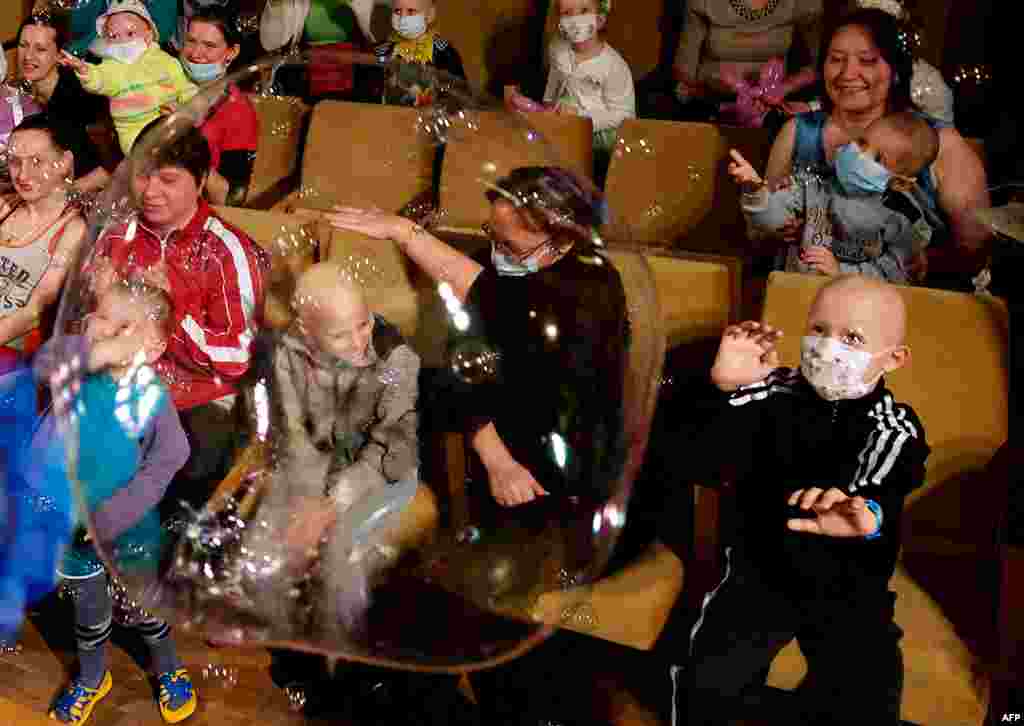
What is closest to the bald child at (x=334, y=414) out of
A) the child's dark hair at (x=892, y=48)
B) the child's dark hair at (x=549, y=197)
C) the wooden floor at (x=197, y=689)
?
the child's dark hair at (x=549, y=197)

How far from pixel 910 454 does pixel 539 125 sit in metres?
1.56

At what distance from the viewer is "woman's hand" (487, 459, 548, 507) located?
1538 millimetres

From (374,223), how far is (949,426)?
1.12 metres

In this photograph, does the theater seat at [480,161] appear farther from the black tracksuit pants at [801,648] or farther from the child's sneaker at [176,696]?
the child's sneaker at [176,696]

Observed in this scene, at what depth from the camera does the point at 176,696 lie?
2.16 metres

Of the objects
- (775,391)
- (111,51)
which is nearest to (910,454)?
(775,391)

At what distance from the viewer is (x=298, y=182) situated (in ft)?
9.65

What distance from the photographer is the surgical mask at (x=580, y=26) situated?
3.29 metres

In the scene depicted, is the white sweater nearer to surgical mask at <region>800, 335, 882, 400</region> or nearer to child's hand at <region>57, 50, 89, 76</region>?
child's hand at <region>57, 50, 89, 76</region>

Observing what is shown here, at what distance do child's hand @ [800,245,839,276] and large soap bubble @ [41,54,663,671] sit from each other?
2.28 ft

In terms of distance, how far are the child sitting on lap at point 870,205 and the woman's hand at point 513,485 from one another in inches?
37.2

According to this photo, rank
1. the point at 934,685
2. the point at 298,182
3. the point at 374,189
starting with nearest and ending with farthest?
the point at 374,189 < the point at 934,685 < the point at 298,182

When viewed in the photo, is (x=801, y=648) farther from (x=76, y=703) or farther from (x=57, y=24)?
(x=57, y=24)

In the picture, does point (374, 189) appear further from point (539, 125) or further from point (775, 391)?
point (539, 125)
